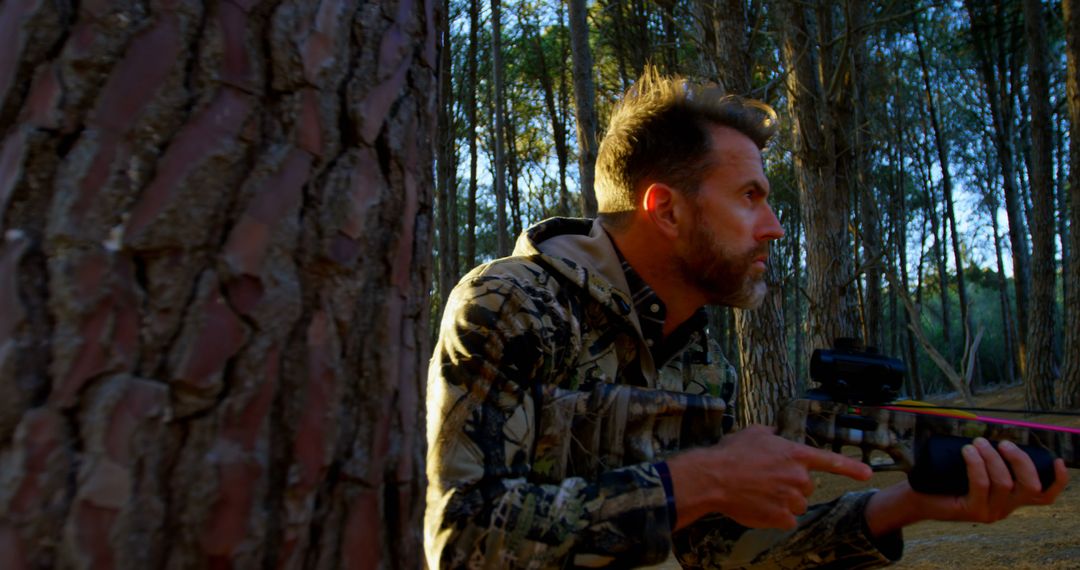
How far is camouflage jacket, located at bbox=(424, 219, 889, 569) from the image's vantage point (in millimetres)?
1616

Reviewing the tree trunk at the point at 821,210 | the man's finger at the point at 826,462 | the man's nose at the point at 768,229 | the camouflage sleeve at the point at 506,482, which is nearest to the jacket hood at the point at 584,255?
the camouflage sleeve at the point at 506,482

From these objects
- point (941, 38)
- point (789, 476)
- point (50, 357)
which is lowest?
point (789, 476)

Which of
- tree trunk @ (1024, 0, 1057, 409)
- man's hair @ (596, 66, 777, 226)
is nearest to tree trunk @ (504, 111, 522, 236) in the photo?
tree trunk @ (1024, 0, 1057, 409)

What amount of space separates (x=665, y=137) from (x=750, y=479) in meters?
1.16

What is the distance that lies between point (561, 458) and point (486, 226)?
23.6 meters

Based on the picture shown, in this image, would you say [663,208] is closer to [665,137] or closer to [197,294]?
[665,137]

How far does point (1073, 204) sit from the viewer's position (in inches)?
328

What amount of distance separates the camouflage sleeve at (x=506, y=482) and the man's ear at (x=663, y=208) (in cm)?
66

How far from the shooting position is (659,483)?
1696 millimetres

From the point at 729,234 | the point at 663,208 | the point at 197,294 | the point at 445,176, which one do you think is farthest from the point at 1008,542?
the point at 445,176

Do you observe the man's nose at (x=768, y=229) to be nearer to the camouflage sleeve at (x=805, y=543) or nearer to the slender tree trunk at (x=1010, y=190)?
the camouflage sleeve at (x=805, y=543)

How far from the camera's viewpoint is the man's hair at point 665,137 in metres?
2.45

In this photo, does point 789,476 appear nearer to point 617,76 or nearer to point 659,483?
point 659,483

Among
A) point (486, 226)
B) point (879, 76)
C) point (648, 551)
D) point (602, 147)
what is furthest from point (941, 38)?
point (648, 551)
